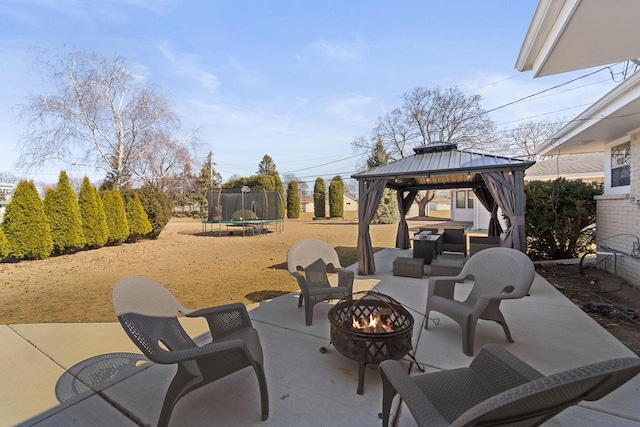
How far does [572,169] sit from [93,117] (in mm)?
22476

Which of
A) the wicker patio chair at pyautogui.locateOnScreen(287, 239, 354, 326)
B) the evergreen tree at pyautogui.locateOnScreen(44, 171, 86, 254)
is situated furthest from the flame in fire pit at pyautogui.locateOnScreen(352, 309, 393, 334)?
the evergreen tree at pyautogui.locateOnScreen(44, 171, 86, 254)

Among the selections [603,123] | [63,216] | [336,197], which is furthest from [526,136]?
[63,216]

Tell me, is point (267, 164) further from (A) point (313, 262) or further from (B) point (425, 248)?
(A) point (313, 262)

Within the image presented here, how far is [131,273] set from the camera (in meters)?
6.06

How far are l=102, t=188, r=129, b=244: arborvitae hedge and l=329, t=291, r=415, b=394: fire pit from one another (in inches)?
377

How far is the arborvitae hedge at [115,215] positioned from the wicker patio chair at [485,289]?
9.98 metres

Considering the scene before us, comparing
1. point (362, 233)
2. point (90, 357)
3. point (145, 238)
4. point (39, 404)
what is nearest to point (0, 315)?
point (90, 357)

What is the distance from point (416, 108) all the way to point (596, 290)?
706 inches

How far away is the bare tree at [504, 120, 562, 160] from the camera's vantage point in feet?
71.0

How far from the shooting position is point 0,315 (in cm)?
368

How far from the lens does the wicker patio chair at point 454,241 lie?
699 cm

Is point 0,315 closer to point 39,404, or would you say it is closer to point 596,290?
point 39,404

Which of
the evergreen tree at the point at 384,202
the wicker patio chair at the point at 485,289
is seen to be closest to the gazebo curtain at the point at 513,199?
the wicker patio chair at the point at 485,289

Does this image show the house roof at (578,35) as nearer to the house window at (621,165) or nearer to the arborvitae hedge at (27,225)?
the house window at (621,165)
